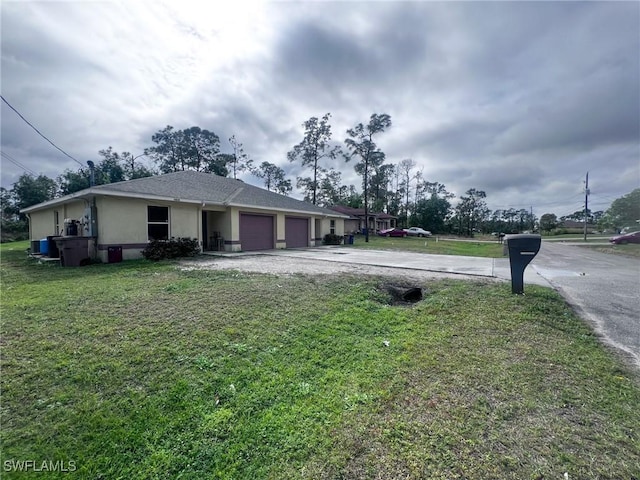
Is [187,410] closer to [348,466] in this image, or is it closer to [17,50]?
[348,466]

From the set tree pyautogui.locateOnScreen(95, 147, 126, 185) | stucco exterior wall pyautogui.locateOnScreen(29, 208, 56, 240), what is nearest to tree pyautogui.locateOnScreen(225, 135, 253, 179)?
tree pyautogui.locateOnScreen(95, 147, 126, 185)

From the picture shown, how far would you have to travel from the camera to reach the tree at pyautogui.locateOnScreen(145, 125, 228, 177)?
35.8 metres

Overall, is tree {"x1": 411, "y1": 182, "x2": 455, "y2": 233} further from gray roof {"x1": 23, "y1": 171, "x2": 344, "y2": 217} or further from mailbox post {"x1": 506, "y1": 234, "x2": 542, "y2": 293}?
mailbox post {"x1": 506, "y1": 234, "x2": 542, "y2": 293}

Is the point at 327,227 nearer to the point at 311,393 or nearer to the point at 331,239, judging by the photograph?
the point at 331,239

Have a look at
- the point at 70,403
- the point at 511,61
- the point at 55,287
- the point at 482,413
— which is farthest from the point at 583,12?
the point at 55,287

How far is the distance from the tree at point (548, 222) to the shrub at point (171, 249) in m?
70.8

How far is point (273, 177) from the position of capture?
44219mm

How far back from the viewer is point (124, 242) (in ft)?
36.4

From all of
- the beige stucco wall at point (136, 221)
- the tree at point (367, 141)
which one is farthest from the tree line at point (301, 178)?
the beige stucco wall at point (136, 221)

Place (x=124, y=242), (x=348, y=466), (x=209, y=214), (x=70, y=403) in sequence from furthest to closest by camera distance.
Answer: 1. (x=209, y=214)
2. (x=124, y=242)
3. (x=70, y=403)
4. (x=348, y=466)

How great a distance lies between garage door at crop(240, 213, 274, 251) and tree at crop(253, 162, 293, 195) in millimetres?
28282

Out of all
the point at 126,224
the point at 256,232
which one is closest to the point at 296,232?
the point at 256,232

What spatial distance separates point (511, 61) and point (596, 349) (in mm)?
9750

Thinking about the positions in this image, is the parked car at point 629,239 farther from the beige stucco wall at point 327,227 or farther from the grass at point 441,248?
the beige stucco wall at point 327,227
